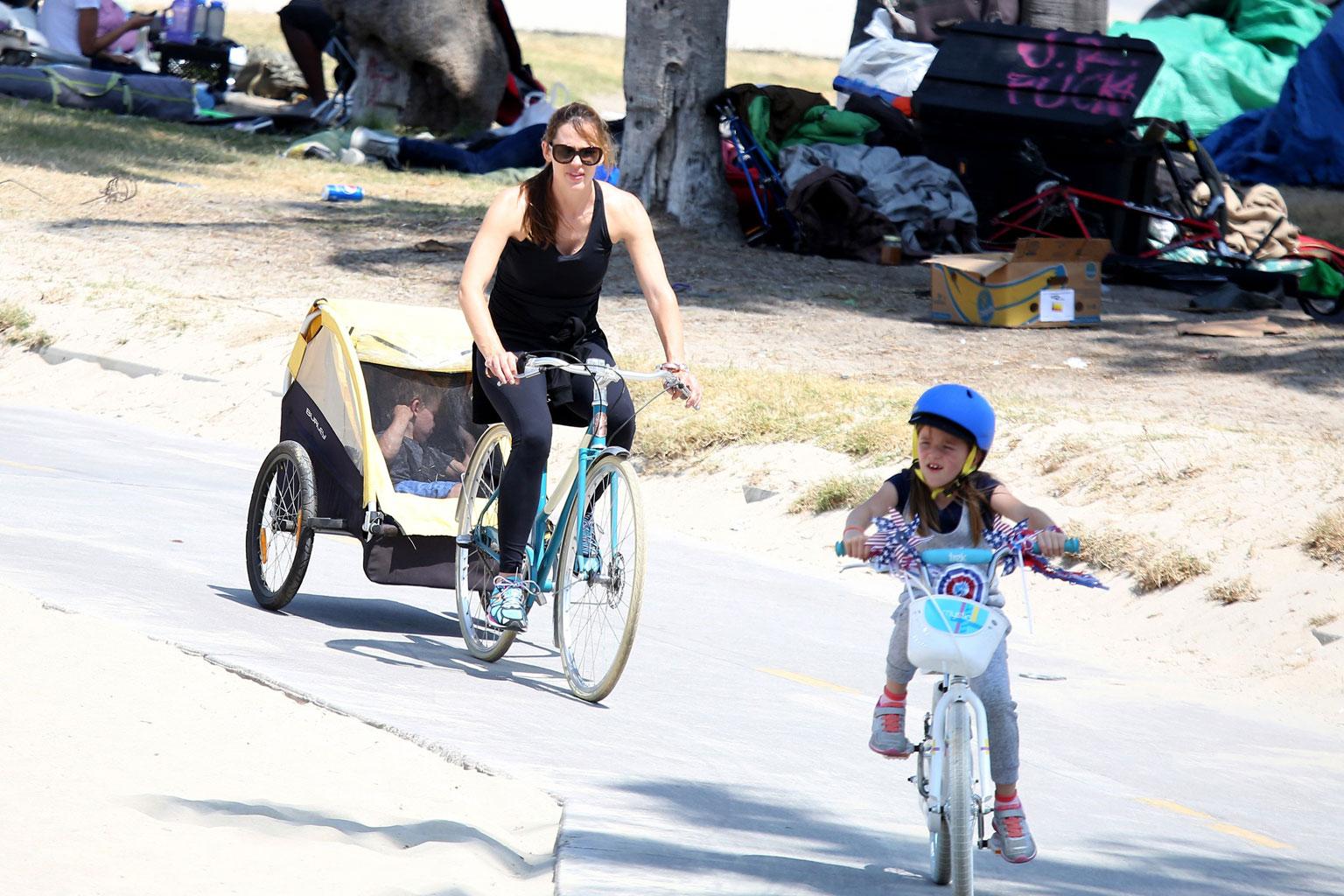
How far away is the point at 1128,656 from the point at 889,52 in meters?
16.6

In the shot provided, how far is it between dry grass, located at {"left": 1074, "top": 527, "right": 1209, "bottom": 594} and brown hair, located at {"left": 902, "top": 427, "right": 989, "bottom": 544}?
4.26 meters

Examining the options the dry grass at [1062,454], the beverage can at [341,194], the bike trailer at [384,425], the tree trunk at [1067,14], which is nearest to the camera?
the bike trailer at [384,425]

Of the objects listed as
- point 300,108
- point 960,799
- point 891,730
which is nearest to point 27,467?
point 891,730

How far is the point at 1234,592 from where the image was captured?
7891mm

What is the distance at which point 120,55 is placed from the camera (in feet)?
91.0

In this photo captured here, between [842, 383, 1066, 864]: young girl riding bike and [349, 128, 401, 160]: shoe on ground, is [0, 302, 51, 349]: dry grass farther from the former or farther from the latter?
[842, 383, 1066, 864]: young girl riding bike

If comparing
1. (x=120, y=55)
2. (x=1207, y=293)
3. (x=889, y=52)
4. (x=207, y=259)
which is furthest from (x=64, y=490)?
(x=120, y=55)

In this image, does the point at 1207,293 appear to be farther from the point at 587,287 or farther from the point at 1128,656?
the point at 587,287

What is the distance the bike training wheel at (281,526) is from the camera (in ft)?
21.0

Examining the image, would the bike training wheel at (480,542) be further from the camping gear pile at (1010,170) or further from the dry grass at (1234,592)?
the camping gear pile at (1010,170)

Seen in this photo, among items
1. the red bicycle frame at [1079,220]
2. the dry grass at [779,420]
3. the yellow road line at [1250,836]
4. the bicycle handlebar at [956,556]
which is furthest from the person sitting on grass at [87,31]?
the bicycle handlebar at [956,556]

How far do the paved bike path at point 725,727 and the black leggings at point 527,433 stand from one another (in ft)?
1.70

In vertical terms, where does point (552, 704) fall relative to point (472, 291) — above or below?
below

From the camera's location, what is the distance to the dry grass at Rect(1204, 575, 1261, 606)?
7859 millimetres
